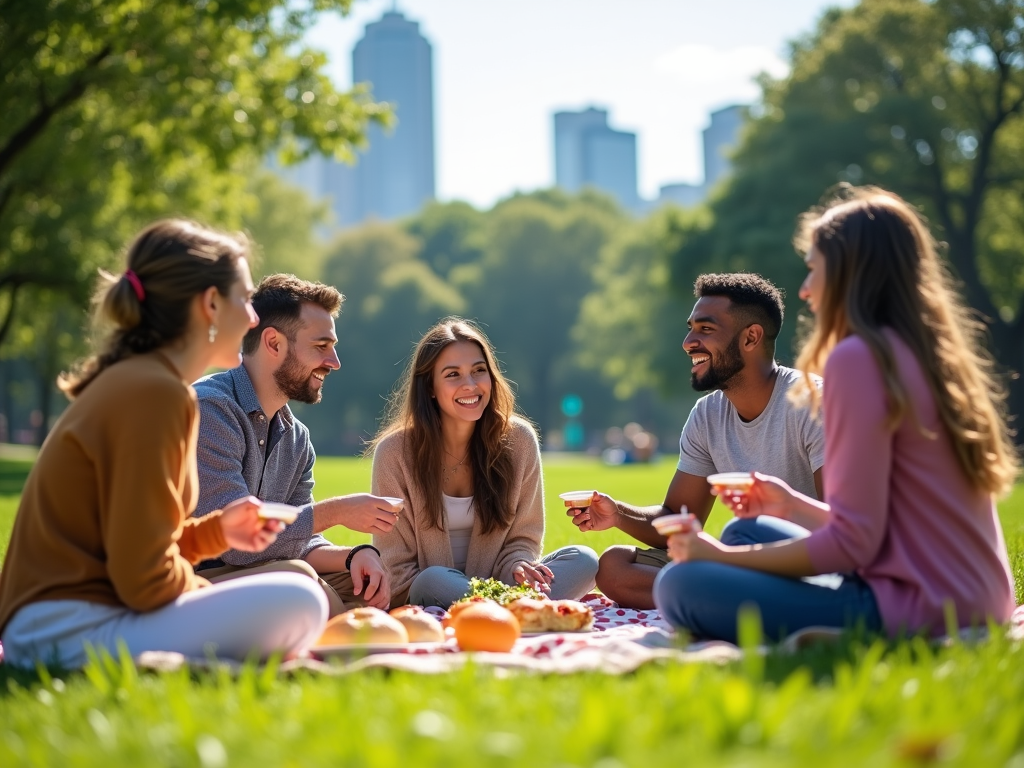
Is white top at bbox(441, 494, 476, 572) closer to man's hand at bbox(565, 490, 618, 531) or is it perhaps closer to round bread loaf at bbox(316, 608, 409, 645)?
man's hand at bbox(565, 490, 618, 531)

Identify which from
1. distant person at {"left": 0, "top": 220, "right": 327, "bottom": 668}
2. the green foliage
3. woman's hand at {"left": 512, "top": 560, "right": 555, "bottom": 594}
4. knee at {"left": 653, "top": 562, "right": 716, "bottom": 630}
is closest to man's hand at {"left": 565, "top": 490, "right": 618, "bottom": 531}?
woman's hand at {"left": 512, "top": 560, "right": 555, "bottom": 594}

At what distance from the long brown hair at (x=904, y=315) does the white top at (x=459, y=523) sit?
3.19 meters

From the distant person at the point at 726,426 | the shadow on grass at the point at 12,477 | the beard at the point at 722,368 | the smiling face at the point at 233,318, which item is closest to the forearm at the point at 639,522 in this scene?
the distant person at the point at 726,426

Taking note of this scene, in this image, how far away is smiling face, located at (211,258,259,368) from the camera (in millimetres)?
4602

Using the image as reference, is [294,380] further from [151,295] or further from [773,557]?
[773,557]

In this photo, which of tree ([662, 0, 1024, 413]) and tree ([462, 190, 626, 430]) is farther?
tree ([462, 190, 626, 430])

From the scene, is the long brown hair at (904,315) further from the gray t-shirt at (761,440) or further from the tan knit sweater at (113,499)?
the tan knit sweater at (113,499)

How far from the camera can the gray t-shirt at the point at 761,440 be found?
22.3 feet

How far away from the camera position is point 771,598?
4496 mm

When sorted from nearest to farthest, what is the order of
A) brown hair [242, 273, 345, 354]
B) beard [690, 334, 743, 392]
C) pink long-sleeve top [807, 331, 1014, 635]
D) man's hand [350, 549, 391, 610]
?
pink long-sleeve top [807, 331, 1014, 635] → man's hand [350, 549, 391, 610] → brown hair [242, 273, 345, 354] → beard [690, 334, 743, 392]

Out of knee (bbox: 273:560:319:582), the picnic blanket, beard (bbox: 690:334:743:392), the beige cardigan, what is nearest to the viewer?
the picnic blanket

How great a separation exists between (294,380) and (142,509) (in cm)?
273

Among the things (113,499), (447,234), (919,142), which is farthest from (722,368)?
(447,234)

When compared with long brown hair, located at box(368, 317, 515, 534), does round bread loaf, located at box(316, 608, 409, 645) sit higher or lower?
lower
